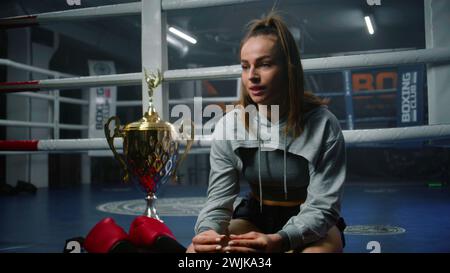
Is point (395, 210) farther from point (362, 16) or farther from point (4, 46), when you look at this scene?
point (362, 16)

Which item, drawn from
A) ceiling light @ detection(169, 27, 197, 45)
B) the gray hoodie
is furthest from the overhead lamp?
the gray hoodie

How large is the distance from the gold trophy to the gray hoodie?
1.27ft

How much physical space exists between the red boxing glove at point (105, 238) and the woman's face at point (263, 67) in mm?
457

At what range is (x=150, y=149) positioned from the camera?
1.51m

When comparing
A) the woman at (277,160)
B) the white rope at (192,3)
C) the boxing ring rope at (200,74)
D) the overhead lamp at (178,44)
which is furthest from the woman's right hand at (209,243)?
the overhead lamp at (178,44)

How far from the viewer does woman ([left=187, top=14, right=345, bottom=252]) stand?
981 mm

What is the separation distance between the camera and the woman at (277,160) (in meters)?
0.98

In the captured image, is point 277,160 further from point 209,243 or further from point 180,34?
point 180,34

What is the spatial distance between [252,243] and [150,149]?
2.42ft

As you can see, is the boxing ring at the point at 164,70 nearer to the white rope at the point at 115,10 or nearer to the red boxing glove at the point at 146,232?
the white rope at the point at 115,10

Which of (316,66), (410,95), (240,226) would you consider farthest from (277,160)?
(410,95)

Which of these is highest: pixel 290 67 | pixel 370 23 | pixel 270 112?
pixel 370 23
